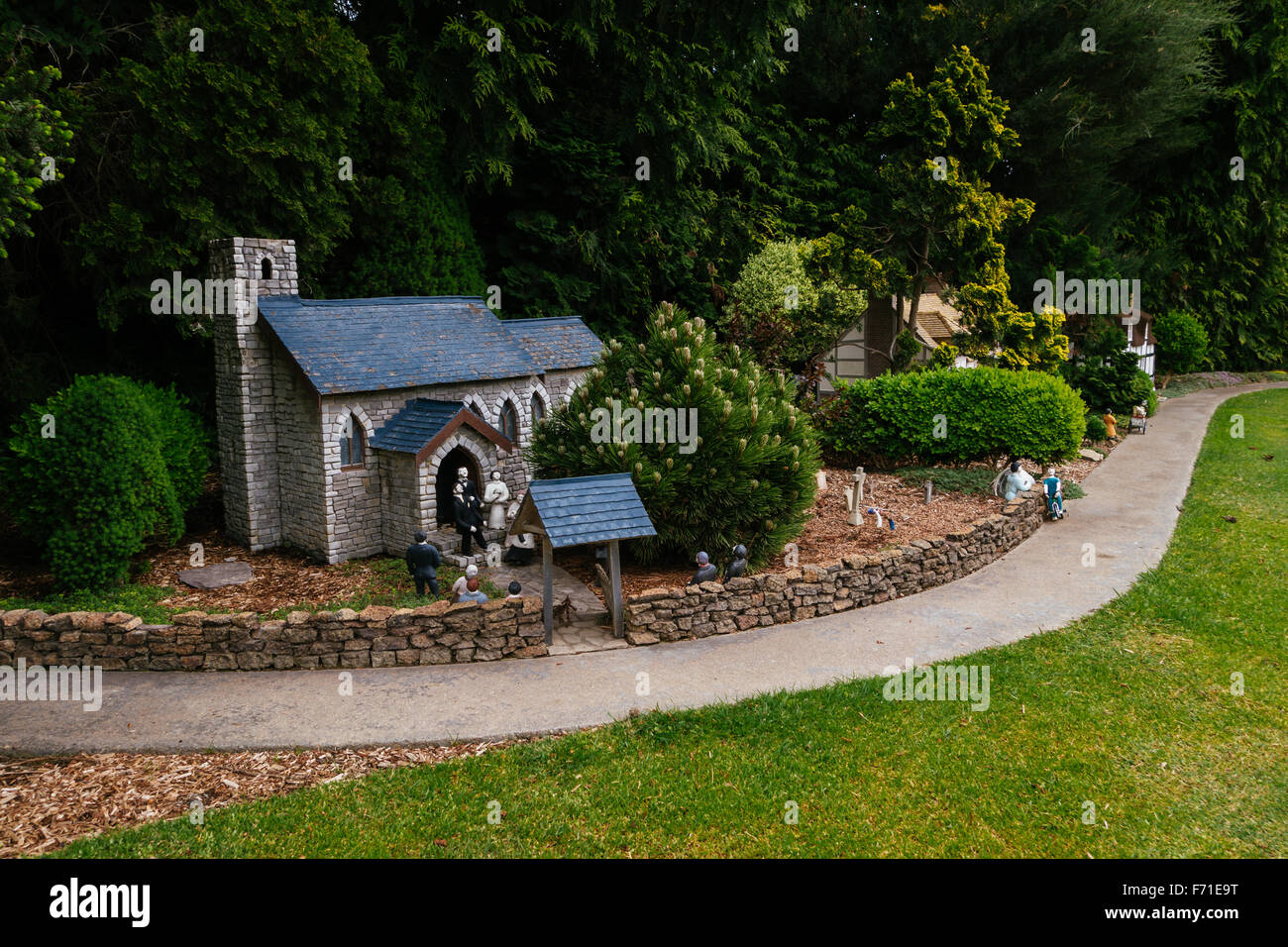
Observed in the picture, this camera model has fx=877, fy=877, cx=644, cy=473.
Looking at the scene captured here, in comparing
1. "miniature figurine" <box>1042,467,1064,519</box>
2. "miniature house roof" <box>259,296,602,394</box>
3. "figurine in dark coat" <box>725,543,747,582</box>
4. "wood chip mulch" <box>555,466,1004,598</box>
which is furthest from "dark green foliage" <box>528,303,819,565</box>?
"miniature figurine" <box>1042,467,1064,519</box>

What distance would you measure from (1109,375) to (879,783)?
25150mm

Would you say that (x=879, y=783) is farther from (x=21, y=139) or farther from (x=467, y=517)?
(x=21, y=139)

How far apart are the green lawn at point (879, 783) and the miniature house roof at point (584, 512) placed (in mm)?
2664

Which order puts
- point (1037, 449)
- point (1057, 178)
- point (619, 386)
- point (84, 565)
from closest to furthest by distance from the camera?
point (84, 565), point (619, 386), point (1037, 449), point (1057, 178)

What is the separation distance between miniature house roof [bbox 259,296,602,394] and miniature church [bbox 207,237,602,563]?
27mm

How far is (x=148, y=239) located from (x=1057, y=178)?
97.3 ft

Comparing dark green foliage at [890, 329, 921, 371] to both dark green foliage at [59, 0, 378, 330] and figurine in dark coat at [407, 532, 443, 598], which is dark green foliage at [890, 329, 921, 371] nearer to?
dark green foliage at [59, 0, 378, 330]

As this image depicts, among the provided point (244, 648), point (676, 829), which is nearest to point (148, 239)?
point (244, 648)

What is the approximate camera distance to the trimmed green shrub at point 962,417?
65.6 feet

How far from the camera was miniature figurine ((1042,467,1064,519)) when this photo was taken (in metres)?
17.4

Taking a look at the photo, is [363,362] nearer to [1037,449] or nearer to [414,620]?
[414,620]

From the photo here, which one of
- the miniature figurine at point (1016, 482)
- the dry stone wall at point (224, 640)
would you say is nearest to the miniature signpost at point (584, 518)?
the dry stone wall at point (224, 640)
